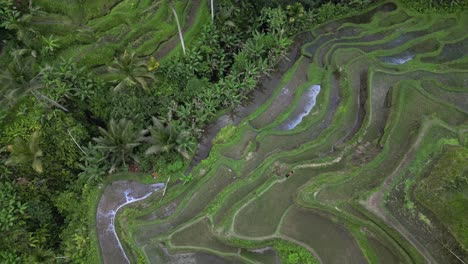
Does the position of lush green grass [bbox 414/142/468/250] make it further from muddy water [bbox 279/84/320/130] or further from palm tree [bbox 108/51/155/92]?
palm tree [bbox 108/51/155/92]

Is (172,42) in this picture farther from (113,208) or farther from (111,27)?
(113,208)

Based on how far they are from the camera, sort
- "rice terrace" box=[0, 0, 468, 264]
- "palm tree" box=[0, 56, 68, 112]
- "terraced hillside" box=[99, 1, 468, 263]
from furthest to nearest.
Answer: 1. "palm tree" box=[0, 56, 68, 112]
2. "rice terrace" box=[0, 0, 468, 264]
3. "terraced hillside" box=[99, 1, 468, 263]

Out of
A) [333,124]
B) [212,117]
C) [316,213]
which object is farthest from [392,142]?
[212,117]

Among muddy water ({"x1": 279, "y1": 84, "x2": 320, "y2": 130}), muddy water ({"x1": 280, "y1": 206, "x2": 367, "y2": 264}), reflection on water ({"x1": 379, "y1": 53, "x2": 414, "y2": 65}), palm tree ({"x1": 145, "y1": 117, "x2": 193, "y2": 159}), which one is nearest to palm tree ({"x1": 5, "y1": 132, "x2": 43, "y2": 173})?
palm tree ({"x1": 145, "y1": 117, "x2": 193, "y2": 159})

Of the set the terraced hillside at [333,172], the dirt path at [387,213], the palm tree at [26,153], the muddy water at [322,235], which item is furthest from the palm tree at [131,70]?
the dirt path at [387,213]

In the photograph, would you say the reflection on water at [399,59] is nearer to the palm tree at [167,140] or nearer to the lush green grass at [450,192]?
the lush green grass at [450,192]

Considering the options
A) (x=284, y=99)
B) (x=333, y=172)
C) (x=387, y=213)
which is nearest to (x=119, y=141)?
(x=284, y=99)
